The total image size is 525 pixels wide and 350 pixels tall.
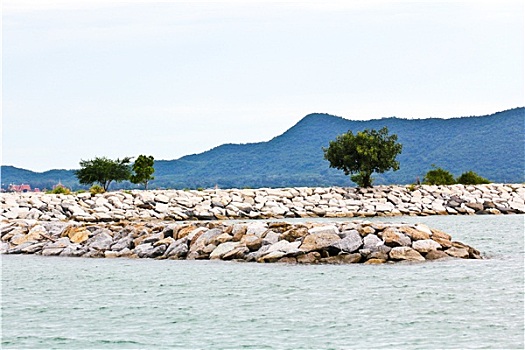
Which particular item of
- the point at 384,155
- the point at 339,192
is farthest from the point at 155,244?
the point at 384,155

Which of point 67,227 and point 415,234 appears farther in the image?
point 67,227

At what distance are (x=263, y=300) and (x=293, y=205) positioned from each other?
95.5 feet

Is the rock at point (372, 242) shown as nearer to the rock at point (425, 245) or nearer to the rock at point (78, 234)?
the rock at point (425, 245)

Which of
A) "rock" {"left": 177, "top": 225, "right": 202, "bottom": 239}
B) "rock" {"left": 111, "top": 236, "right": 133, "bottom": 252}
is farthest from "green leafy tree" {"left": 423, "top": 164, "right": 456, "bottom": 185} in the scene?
"rock" {"left": 111, "top": 236, "right": 133, "bottom": 252}

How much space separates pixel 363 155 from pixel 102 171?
1721 centimetres

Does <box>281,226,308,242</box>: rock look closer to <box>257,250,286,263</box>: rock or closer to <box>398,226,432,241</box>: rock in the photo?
<box>257,250,286,263</box>: rock

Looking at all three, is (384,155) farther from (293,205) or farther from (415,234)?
(415,234)

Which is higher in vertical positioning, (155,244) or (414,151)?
(414,151)

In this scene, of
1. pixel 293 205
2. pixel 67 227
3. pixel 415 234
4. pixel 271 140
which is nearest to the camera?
pixel 415 234

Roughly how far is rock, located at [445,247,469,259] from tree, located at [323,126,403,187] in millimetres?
28569

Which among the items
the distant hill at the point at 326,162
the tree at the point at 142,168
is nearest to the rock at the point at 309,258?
the tree at the point at 142,168

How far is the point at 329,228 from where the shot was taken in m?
18.7

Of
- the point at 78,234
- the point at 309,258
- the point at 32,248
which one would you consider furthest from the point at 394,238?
the point at 32,248

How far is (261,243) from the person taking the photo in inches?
747
